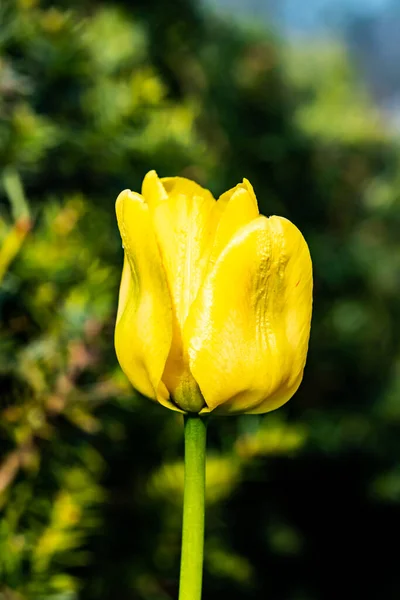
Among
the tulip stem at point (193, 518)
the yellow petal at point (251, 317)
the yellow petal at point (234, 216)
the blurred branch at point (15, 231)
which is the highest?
the blurred branch at point (15, 231)

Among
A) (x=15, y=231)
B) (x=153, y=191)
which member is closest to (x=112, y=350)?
(x=15, y=231)

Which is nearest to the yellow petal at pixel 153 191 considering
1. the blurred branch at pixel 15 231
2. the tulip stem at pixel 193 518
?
the tulip stem at pixel 193 518

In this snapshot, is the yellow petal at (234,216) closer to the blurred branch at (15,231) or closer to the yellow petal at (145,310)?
the yellow petal at (145,310)

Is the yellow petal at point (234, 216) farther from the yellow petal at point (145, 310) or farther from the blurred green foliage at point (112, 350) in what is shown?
the blurred green foliage at point (112, 350)

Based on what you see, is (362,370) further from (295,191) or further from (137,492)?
(137,492)

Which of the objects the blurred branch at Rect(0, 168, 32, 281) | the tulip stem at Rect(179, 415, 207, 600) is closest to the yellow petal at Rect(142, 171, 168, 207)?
the tulip stem at Rect(179, 415, 207, 600)

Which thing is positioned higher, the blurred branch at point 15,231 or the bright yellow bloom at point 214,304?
the blurred branch at point 15,231

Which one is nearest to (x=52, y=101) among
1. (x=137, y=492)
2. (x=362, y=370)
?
Answer: (x=137, y=492)

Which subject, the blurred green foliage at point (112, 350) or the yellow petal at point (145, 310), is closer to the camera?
the yellow petal at point (145, 310)
